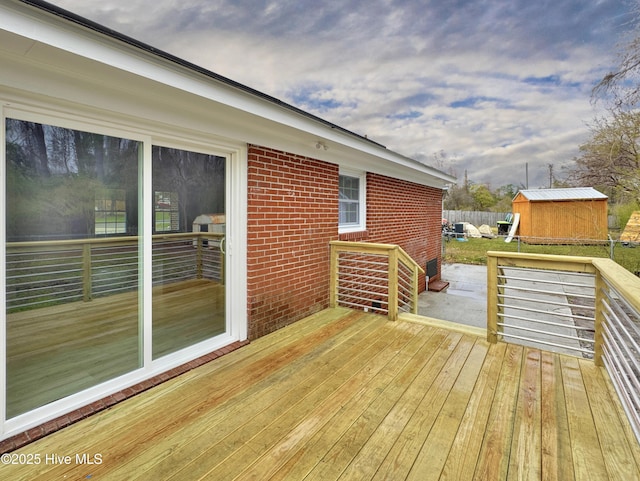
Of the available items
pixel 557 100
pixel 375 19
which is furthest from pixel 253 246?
pixel 557 100

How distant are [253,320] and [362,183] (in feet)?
10.7

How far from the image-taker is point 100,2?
455 cm

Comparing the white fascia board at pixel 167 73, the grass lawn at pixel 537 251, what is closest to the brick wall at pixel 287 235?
the white fascia board at pixel 167 73

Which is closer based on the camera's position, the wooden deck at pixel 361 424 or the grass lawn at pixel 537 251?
the wooden deck at pixel 361 424

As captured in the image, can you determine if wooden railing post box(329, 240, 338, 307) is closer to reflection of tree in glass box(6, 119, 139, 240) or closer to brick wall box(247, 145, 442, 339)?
brick wall box(247, 145, 442, 339)

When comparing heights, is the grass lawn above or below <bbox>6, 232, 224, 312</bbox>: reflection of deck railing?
below

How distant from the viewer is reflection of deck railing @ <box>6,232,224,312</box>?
198 cm

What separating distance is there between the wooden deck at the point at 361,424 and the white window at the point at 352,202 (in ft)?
8.41

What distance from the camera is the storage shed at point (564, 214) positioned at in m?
15.3

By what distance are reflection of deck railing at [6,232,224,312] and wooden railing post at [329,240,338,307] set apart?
1.91m

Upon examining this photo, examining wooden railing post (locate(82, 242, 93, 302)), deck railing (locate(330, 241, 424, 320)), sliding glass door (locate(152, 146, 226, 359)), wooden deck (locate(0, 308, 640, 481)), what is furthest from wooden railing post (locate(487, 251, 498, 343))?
wooden railing post (locate(82, 242, 93, 302))

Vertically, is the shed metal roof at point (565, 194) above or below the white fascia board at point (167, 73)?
above

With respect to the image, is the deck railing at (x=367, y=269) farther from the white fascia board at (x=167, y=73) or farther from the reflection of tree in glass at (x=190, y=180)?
the reflection of tree in glass at (x=190, y=180)

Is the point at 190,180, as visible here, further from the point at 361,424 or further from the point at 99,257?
the point at 361,424
